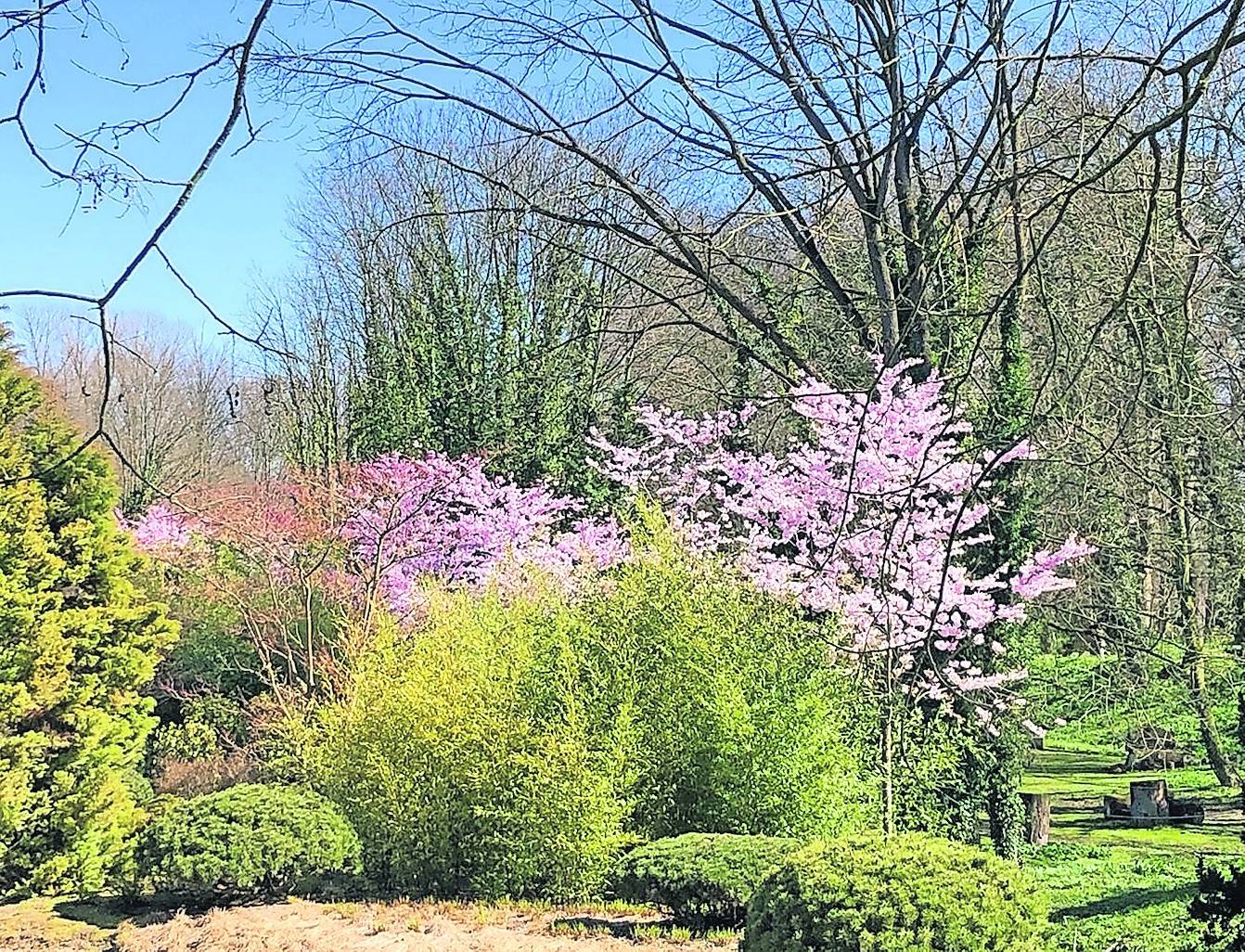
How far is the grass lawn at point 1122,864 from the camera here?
7.89 m

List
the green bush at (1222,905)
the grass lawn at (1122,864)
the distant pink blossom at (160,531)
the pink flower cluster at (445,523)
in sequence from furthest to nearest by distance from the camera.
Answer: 1. the distant pink blossom at (160,531)
2. the pink flower cluster at (445,523)
3. the grass lawn at (1122,864)
4. the green bush at (1222,905)

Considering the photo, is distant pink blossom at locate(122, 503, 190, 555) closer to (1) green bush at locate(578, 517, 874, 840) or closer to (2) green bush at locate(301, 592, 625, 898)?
(2) green bush at locate(301, 592, 625, 898)

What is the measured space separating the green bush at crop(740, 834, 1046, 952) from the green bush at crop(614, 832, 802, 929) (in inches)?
68.9

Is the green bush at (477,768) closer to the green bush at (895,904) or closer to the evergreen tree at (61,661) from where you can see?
the evergreen tree at (61,661)

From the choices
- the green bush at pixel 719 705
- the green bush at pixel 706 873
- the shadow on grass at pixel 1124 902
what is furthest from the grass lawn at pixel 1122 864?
the green bush at pixel 706 873

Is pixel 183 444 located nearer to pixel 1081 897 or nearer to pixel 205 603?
pixel 205 603

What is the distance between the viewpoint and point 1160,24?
7.39 metres

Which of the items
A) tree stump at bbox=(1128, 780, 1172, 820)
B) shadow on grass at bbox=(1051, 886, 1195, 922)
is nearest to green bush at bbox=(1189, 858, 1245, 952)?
shadow on grass at bbox=(1051, 886, 1195, 922)

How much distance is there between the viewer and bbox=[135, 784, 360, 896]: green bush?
6.46 meters

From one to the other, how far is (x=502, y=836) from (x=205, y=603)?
680 cm

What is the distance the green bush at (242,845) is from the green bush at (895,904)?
3762mm

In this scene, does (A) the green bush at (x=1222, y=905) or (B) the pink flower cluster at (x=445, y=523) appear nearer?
(A) the green bush at (x=1222, y=905)

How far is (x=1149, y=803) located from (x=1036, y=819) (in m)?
2.40

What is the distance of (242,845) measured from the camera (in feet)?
21.3
